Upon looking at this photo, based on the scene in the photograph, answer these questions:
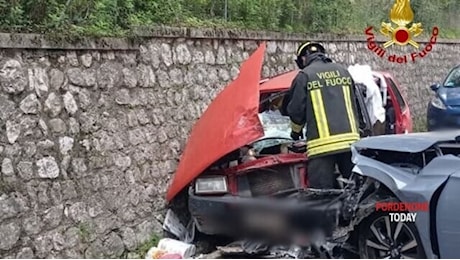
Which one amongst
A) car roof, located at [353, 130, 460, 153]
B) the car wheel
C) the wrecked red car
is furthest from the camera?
the wrecked red car

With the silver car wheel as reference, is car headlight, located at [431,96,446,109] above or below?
above

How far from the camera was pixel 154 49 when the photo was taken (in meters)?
7.74

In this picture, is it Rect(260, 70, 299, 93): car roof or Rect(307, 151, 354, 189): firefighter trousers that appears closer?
Rect(307, 151, 354, 189): firefighter trousers

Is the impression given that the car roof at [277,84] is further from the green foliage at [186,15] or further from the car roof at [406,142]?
the car roof at [406,142]

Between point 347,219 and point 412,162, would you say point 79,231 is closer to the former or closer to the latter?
point 347,219

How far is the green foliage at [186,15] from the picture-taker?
6289 mm

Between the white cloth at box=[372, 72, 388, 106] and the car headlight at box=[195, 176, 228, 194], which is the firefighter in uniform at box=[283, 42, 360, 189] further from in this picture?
the white cloth at box=[372, 72, 388, 106]

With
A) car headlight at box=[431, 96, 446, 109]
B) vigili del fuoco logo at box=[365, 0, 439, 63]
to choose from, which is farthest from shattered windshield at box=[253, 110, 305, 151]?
vigili del fuoco logo at box=[365, 0, 439, 63]

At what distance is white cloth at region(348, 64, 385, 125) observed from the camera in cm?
788

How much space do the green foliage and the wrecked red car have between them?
1.47 metres

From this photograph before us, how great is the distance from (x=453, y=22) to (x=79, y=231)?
1682cm

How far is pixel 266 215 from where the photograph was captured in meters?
6.44

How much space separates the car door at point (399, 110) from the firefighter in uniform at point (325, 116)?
1.75m

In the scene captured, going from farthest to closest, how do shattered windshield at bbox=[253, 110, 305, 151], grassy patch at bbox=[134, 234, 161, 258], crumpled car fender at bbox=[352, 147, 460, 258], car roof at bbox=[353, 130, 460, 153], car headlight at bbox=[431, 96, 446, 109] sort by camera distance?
car headlight at bbox=[431, 96, 446, 109]
shattered windshield at bbox=[253, 110, 305, 151]
grassy patch at bbox=[134, 234, 161, 258]
car roof at bbox=[353, 130, 460, 153]
crumpled car fender at bbox=[352, 147, 460, 258]
